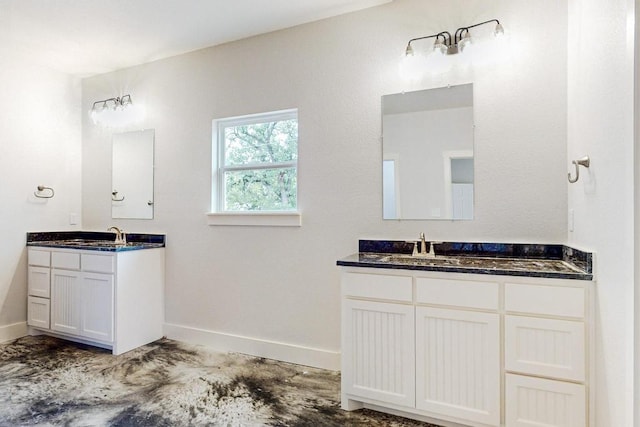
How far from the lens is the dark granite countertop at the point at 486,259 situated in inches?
69.3

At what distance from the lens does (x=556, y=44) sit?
213 centimetres

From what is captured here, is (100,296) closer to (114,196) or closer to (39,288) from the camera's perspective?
(39,288)

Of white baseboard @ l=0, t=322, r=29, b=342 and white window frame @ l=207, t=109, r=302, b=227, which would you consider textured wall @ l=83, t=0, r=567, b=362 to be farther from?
white baseboard @ l=0, t=322, r=29, b=342

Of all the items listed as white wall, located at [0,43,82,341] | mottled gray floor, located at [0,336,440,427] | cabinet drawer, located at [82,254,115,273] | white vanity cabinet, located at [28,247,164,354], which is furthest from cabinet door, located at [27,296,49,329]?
cabinet drawer, located at [82,254,115,273]

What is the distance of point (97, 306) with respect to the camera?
3.02m

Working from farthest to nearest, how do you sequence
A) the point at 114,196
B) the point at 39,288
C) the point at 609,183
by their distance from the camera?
1. the point at 114,196
2. the point at 39,288
3. the point at 609,183

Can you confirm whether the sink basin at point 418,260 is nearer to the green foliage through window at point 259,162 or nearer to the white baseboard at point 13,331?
the green foliage through window at point 259,162

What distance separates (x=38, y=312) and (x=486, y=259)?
380cm

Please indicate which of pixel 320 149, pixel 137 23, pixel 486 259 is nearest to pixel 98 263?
pixel 137 23

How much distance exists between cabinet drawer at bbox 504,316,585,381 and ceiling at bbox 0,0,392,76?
7.28ft

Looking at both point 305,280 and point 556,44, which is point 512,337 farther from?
point 556,44

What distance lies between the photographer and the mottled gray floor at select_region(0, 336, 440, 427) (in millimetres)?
2033

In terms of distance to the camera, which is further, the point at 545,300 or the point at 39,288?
the point at 39,288

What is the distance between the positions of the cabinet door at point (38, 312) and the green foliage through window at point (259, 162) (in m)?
1.87
